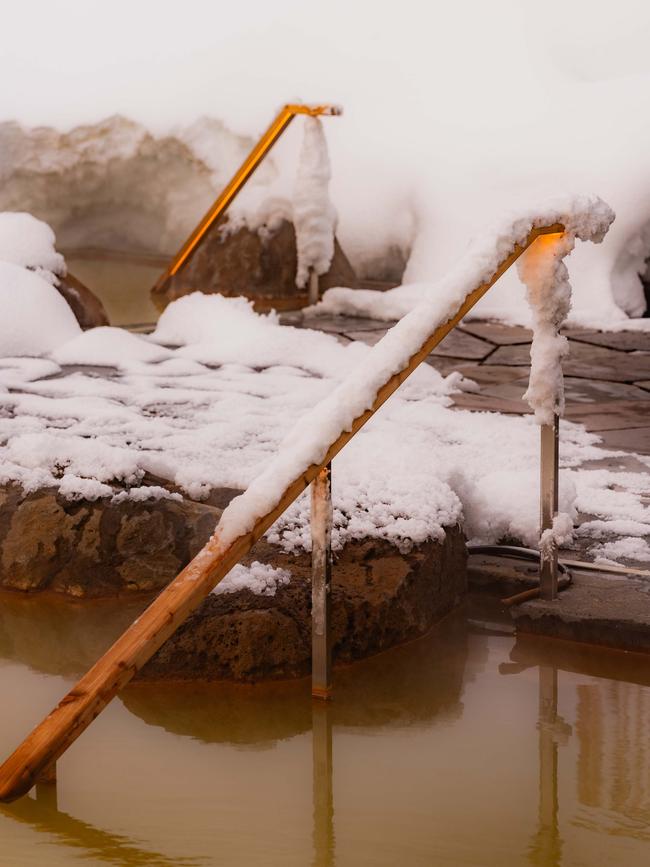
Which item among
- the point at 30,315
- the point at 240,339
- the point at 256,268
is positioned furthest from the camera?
the point at 256,268

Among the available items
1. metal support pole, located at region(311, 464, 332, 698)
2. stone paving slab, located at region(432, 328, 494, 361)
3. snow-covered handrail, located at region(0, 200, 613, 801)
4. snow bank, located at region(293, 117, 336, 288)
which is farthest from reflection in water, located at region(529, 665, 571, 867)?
snow bank, located at region(293, 117, 336, 288)

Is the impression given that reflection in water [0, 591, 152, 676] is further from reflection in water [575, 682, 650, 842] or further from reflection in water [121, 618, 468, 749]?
reflection in water [575, 682, 650, 842]

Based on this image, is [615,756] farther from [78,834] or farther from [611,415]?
[611,415]

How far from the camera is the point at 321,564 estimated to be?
8.59 ft

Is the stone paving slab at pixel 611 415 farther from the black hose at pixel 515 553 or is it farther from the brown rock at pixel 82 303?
the brown rock at pixel 82 303

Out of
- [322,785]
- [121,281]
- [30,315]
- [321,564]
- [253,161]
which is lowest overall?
[322,785]

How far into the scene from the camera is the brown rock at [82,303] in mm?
6633

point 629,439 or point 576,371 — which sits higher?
point 576,371

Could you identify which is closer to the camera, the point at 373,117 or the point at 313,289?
the point at 313,289

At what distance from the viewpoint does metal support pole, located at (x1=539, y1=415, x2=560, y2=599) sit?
119 inches

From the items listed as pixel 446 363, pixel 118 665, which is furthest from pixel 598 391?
pixel 118 665

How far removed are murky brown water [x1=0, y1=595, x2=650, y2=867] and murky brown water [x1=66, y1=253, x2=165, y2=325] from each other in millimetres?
5597

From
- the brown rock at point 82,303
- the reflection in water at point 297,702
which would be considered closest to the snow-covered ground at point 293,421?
the brown rock at point 82,303

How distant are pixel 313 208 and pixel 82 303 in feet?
6.32
